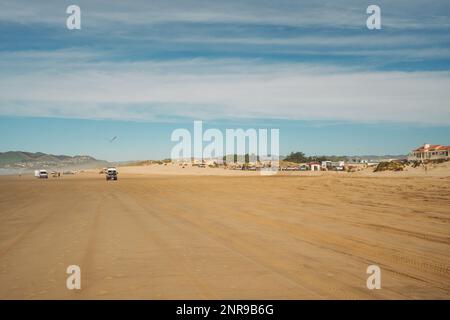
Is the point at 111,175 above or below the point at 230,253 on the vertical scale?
above

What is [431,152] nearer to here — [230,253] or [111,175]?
[111,175]

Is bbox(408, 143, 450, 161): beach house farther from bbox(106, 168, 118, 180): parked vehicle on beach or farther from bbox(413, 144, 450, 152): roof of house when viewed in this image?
bbox(106, 168, 118, 180): parked vehicle on beach

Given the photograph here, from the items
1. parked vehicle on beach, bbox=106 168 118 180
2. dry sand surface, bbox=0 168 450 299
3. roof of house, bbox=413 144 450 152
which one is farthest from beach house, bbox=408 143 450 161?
dry sand surface, bbox=0 168 450 299

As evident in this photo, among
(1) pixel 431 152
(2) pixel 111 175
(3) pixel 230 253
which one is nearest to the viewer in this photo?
(3) pixel 230 253

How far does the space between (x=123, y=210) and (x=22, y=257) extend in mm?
10079

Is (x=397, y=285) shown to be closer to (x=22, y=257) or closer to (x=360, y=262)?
(x=360, y=262)

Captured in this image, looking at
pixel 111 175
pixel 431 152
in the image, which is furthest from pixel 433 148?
pixel 111 175

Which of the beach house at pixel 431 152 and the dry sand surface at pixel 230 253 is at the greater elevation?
the beach house at pixel 431 152

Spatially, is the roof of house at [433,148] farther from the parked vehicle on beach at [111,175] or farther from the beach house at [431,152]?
the parked vehicle on beach at [111,175]

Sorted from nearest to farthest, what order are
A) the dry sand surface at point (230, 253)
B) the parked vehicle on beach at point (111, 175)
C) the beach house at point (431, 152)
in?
the dry sand surface at point (230, 253) → the parked vehicle on beach at point (111, 175) → the beach house at point (431, 152)

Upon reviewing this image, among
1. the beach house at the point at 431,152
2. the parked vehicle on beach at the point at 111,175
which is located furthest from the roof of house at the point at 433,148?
the parked vehicle on beach at the point at 111,175

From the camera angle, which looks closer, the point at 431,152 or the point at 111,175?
the point at 111,175
